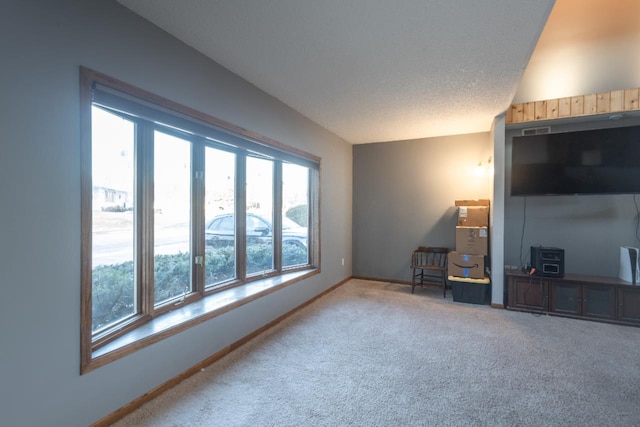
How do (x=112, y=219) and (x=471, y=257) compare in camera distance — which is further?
(x=471, y=257)

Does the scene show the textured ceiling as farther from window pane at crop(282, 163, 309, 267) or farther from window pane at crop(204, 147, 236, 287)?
window pane at crop(282, 163, 309, 267)

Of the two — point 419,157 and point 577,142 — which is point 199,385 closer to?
point 419,157

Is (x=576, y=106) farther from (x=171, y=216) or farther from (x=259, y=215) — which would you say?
(x=171, y=216)

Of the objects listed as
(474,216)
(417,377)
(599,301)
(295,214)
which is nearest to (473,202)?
(474,216)

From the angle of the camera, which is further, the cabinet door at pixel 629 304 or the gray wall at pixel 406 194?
the gray wall at pixel 406 194

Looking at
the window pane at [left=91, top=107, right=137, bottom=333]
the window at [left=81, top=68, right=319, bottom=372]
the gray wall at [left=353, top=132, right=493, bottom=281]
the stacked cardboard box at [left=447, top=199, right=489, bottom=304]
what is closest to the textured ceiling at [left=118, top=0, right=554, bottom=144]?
the window at [left=81, top=68, right=319, bottom=372]

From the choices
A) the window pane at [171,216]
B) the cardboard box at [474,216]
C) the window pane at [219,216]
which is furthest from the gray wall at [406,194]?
the window pane at [171,216]

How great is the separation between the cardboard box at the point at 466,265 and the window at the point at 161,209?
8.23 ft

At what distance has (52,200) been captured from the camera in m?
1.51

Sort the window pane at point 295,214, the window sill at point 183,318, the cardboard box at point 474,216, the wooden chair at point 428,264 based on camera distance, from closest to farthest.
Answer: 1. the window sill at point 183,318
2. the window pane at point 295,214
3. the cardboard box at point 474,216
4. the wooden chair at point 428,264

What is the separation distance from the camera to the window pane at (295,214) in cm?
394

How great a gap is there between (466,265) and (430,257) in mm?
786

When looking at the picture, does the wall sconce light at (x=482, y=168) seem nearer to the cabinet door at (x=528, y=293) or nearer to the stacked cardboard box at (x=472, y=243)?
the stacked cardboard box at (x=472, y=243)

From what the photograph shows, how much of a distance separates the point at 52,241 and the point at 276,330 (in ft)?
7.15
